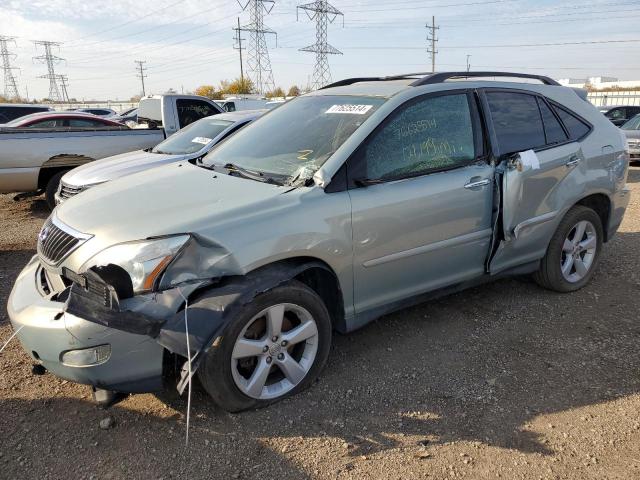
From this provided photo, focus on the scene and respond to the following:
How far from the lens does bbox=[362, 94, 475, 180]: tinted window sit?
3160 millimetres

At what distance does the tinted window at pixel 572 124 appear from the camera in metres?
4.19

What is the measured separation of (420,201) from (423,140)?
440mm

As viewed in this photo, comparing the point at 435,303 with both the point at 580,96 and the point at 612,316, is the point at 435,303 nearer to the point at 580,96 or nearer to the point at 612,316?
the point at 612,316

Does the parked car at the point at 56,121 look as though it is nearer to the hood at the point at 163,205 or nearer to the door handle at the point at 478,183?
the hood at the point at 163,205

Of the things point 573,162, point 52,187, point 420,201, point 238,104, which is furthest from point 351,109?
point 238,104

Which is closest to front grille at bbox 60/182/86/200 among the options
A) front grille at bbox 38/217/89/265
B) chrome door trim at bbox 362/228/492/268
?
front grille at bbox 38/217/89/265

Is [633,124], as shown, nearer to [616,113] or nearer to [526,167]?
[616,113]

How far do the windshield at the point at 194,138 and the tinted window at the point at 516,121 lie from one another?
4.18 metres

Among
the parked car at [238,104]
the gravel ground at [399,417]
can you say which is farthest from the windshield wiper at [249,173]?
the parked car at [238,104]

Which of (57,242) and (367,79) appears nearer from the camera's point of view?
(57,242)

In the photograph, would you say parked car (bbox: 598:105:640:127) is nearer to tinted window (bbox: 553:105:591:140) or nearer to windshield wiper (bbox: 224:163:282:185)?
tinted window (bbox: 553:105:591:140)

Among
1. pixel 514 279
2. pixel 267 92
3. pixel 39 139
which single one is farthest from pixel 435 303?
pixel 267 92

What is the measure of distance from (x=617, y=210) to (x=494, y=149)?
1.72 meters

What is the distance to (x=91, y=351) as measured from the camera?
2.49 meters
